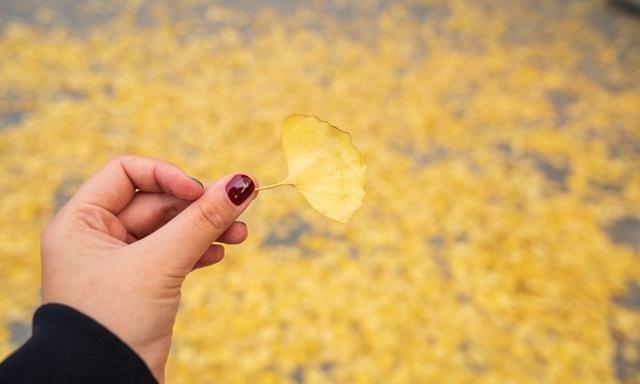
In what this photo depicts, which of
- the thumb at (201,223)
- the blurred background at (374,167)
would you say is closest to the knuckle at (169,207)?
the thumb at (201,223)

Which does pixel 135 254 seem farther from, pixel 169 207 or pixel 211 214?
pixel 169 207

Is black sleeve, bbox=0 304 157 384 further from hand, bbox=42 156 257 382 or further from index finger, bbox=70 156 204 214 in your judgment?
index finger, bbox=70 156 204 214

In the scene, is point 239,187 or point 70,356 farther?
point 239,187

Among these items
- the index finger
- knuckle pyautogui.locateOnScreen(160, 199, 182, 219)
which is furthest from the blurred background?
the index finger

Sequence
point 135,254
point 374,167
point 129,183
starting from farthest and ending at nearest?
point 374,167, point 129,183, point 135,254

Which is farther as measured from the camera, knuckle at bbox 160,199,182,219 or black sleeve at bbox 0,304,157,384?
knuckle at bbox 160,199,182,219

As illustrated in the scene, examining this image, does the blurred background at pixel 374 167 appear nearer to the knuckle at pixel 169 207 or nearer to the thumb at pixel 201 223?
the knuckle at pixel 169 207

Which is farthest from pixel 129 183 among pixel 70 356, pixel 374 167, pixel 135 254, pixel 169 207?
pixel 374 167
